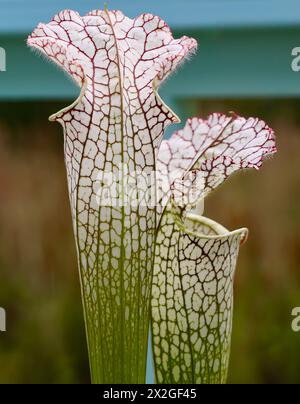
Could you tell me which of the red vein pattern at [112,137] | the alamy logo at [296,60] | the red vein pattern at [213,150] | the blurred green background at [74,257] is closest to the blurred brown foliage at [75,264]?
the blurred green background at [74,257]

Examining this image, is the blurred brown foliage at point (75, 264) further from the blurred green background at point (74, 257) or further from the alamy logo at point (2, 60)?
the alamy logo at point (2, 60)

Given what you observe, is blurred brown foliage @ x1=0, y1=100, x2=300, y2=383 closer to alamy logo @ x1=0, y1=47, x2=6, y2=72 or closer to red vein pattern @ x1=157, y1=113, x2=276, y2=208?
alamy logo @ x1=0, y1=47, x2=6, y2=72

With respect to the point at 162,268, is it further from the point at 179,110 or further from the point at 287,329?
the point at 287,329

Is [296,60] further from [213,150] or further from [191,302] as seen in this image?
[191,302]

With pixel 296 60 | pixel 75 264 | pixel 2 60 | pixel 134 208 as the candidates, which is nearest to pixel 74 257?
pixel 75 264
